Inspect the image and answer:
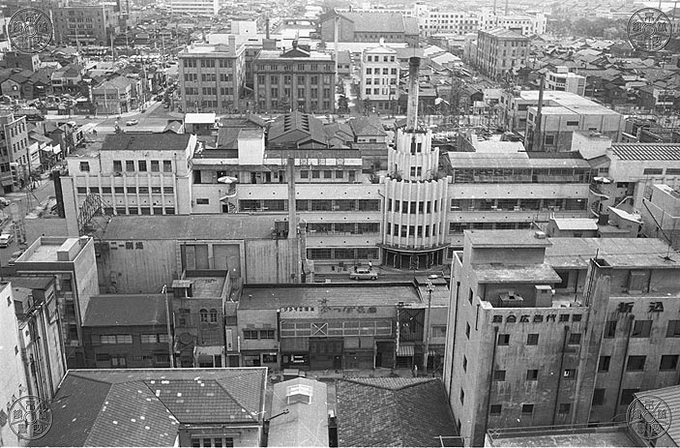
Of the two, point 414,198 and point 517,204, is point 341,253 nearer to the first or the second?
point 414,198

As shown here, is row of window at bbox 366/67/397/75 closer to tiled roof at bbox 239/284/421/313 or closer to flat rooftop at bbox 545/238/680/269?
tiled roof at bbox 239/284/421/313

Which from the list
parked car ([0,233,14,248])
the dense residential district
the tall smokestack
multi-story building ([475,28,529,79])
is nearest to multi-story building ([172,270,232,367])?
the dense residential district

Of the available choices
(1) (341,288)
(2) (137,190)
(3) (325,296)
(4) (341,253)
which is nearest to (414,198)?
(4) (341,253)

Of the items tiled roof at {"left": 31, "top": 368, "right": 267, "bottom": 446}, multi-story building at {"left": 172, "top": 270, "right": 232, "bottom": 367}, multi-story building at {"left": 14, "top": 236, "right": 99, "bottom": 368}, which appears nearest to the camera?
tiled roof at {"left": 31, "top": 368, "right": 267, "bottom": 446}

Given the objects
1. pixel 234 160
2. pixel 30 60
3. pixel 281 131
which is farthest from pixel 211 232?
pixel 30 60

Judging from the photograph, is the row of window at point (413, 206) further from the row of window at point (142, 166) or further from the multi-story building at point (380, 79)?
the multi-story building at point (380, 79)

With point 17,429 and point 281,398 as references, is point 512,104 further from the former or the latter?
point 17,429

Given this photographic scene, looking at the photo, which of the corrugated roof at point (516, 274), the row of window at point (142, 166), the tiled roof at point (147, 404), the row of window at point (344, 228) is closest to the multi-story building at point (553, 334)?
the corrugated roof at point (516, 274)
